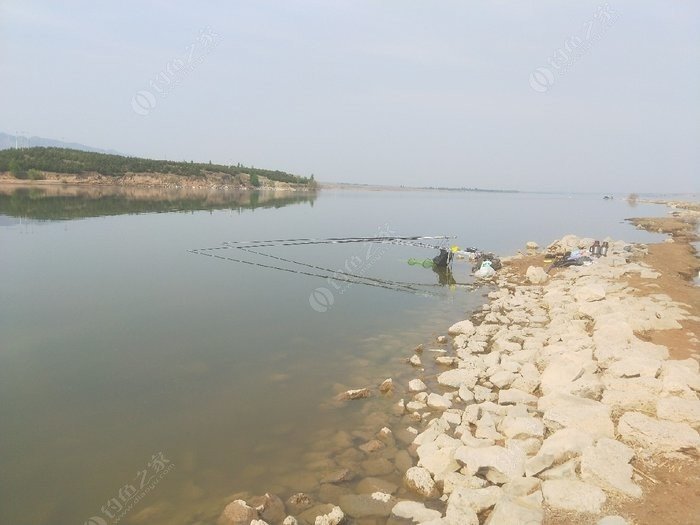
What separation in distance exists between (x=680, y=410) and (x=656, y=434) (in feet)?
2.44

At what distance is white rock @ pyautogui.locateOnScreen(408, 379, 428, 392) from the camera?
8.45 metres

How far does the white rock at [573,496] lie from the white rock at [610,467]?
0.18 m

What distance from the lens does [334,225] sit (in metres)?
39.4

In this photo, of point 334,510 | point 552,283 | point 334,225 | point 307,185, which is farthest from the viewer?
point 307,185

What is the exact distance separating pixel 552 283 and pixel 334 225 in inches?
972

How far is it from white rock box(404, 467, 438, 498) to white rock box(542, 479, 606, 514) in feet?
4.64

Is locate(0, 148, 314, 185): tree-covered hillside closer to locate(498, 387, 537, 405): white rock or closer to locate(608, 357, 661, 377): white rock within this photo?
locate(498, 387, 537, 405): white rock

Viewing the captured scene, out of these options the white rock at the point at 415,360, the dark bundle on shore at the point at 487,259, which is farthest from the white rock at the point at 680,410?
the dark bundle on shore at the point at 487,259

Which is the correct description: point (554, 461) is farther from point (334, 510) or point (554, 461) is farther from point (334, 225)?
point (334, 225)

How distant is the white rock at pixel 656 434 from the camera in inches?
203

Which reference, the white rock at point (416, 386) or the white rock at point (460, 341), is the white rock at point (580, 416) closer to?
the white rock at point (416, 386)

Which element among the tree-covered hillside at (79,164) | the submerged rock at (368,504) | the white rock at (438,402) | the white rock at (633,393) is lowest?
the submerged rock at (368,504)

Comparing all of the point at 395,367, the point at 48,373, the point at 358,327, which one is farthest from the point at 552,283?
the point at 48,373

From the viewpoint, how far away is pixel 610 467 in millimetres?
4840
